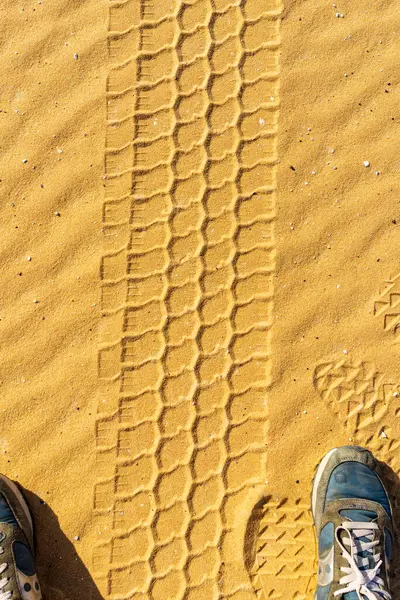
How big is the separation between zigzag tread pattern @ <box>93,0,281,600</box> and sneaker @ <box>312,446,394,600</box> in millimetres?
315

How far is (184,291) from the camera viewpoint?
242 centimetres

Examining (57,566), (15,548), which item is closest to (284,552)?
(57,566)

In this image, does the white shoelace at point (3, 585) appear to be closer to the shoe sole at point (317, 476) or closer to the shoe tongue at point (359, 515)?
the shoe sole at point (317, 476)

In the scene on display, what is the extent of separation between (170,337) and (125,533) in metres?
0.93

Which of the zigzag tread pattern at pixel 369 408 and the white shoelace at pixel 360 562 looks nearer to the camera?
the white shoelace at pixel 360 562

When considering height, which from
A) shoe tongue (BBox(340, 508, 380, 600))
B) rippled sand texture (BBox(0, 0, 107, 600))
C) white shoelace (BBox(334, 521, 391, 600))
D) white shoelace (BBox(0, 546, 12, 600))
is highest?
rippled sand texture (BBox(0, 0, 107, 600))

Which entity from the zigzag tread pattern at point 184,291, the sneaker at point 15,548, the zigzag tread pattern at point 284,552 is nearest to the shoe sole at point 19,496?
the sneaker at point 15,548

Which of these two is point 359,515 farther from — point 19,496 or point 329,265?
point 19,496

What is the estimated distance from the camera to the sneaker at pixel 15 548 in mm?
2305

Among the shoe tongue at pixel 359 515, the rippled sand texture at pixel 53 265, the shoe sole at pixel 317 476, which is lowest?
the shoe tongue at pixel 359 515

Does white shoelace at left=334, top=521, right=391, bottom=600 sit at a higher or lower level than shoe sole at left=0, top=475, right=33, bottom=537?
lower

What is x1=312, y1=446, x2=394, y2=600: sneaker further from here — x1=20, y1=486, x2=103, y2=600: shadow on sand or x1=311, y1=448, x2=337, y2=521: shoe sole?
x1=20, y1=486, x2=103, y2=600: shadow on sand

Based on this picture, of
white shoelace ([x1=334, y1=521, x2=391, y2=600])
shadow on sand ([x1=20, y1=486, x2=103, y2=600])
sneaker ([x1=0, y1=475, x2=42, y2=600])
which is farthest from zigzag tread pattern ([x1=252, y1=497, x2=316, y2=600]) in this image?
sneaker ([x1=0, y1=475, x2=42, y2=600])

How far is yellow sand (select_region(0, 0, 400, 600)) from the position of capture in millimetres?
2363
